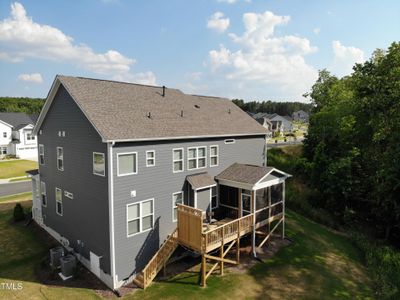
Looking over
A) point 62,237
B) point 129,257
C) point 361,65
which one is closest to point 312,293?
point 129,257

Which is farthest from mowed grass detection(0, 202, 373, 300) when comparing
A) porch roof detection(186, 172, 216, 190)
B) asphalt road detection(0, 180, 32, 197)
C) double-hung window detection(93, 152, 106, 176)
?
asphalt road detection(0, 180, 32, 197)

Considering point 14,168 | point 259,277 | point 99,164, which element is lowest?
point 259,277

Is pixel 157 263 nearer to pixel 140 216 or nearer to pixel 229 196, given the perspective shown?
pixel 140 216

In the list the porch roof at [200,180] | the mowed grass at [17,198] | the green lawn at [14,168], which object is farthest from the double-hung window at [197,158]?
the green lawn at [14,168]

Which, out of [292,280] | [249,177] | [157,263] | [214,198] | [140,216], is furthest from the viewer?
[214,198]

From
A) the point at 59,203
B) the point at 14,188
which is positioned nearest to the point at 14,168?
the point at 14,188

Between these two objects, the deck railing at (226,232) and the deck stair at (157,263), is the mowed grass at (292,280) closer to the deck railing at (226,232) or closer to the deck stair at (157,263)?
the deck stair at (157,263)

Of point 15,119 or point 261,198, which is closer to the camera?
point 261,198

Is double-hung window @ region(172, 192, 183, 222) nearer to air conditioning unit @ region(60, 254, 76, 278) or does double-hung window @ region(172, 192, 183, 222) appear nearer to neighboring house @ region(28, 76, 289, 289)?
neighboring house @ region(28, 76, 289, 289)
